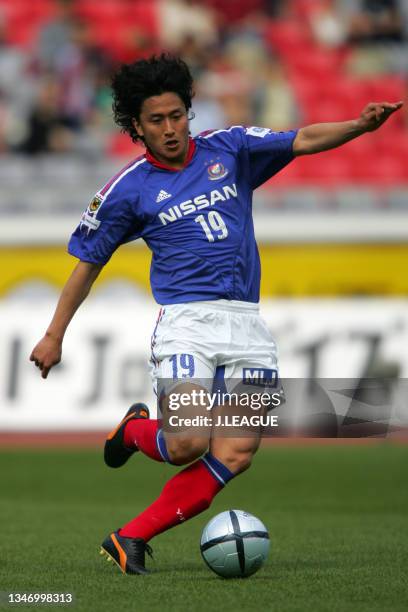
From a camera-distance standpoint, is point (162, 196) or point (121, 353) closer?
point (162, 196)

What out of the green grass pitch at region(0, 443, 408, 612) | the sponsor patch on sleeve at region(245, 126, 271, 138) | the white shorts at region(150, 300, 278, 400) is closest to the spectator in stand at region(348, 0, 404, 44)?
the green grass pitch at region(0, 443, 408, 612)

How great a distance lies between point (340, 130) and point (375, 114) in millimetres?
192

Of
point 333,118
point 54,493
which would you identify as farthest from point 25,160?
point 54,493

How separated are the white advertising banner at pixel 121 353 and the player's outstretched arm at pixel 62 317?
620 centimetres

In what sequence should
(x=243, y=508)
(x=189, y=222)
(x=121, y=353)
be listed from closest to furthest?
(x=189, y=222), (x=243, y=508), (x=121, y=353)

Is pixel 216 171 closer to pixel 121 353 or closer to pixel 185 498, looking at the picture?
pixel 185 498

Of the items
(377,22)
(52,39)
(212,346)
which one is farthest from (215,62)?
(212,346)

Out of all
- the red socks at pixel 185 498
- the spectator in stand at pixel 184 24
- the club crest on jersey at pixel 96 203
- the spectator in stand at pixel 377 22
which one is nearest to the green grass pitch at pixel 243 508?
the red socks at pixel 185 498

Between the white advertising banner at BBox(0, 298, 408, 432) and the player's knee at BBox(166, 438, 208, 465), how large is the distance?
6.32 metres

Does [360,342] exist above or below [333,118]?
below

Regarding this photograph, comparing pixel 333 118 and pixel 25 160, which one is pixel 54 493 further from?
pixel 333 118

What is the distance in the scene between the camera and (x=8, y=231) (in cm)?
1238

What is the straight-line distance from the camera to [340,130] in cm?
510

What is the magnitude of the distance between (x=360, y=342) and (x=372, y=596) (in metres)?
7.22
